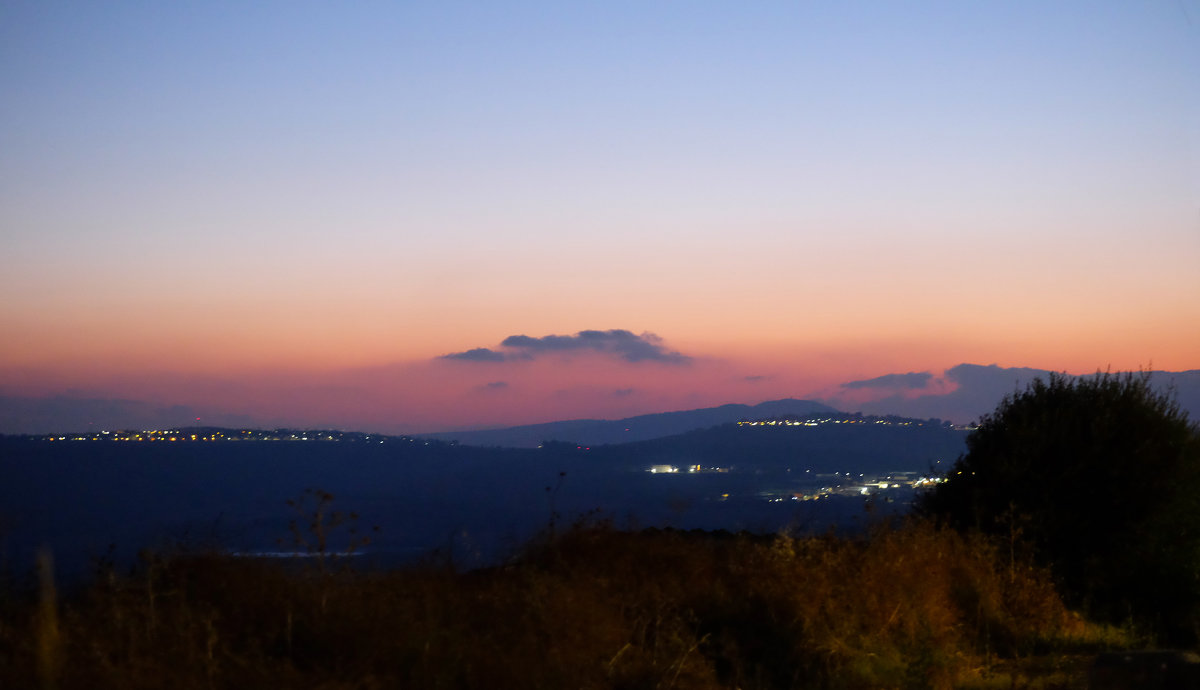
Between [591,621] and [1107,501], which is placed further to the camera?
[1107,501]

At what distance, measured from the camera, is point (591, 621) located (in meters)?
8.34

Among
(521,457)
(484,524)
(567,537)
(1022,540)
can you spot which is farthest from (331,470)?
(1022,540)

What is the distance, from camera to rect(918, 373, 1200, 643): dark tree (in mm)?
13734

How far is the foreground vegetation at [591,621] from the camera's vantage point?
21.3 ft

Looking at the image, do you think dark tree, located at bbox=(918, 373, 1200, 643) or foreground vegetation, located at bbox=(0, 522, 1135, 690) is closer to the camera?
foreground vegetation, located at bbox=(0, 522, 1135, 690)

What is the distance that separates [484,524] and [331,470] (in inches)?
545

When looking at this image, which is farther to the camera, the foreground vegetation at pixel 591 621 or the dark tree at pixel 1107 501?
the dark tree at pixel 1107 501

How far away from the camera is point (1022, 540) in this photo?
44.9 ft

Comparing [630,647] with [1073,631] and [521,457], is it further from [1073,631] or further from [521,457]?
[521,457]

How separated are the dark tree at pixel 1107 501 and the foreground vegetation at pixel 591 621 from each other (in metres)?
1.07

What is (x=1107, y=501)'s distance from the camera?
1405cm

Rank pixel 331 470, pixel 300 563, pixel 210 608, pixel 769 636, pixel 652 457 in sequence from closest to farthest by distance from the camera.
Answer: pixel 210 608 → pixel 300 563 → pixel 769 636 → pixel 331 470 → pixel 652 457

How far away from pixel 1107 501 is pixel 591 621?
9.45m

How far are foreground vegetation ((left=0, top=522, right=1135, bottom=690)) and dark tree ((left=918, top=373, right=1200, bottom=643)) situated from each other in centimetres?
107
